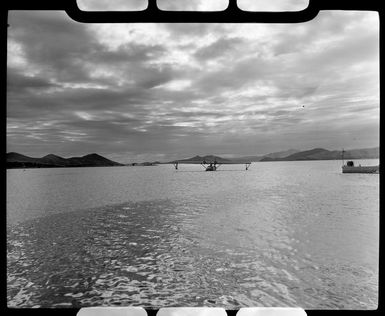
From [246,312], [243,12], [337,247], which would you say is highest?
[243,12]

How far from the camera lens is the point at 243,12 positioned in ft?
3.39

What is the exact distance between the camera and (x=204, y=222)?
11938 mm

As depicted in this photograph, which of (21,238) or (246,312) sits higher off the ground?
(246,312)

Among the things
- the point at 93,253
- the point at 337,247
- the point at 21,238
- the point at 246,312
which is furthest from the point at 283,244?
the point at 246,312

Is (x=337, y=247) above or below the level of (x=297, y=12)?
below

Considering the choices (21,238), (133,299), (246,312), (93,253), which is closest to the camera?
(246,312)

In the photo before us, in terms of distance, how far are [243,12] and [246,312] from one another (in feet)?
3.30

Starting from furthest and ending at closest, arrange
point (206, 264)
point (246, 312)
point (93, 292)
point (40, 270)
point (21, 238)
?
1. point (21, 238)
2. point (206, 264)
3. point (40, 270)
4. point (93, 292)
5. point (246, 312)

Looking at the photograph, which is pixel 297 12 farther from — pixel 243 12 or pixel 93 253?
pixel 93 253

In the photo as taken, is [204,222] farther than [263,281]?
Yes

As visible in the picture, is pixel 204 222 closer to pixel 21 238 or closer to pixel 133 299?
pixel 21 238

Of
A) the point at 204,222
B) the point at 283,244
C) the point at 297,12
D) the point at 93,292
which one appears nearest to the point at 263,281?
the point at 93,292

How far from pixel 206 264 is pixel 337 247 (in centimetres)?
493

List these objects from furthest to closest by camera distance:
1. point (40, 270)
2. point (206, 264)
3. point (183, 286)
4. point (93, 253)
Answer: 1. point (93, 253)
2. point (206, 264)
3. point (40, 270)
4. point (183, 286)
